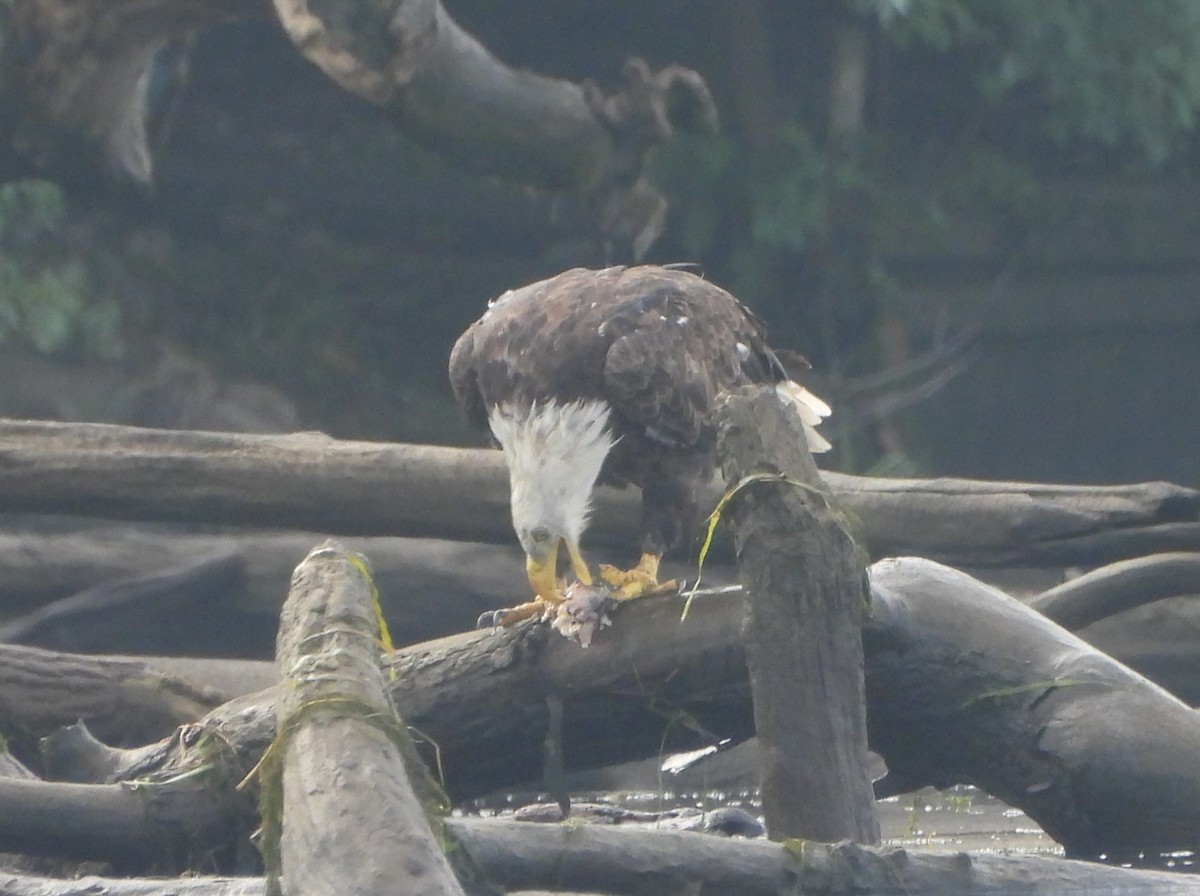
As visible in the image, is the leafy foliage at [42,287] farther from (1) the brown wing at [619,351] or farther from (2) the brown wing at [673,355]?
(2) the brown wing at [673,355]

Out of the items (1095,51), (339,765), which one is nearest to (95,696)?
(339,765)

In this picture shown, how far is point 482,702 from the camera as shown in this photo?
10.6ft

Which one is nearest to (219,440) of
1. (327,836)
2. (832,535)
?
(832,535)

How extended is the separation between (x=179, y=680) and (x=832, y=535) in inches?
68.4

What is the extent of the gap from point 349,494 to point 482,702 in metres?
1.31

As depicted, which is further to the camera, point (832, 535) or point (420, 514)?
point (420, 514)

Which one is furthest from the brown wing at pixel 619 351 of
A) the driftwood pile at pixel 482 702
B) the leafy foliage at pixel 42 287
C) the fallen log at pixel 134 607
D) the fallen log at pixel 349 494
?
the leafy foliage at pixel 42 287

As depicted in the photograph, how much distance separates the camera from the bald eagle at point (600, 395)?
12.2ft

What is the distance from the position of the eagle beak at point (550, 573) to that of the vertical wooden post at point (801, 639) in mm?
828

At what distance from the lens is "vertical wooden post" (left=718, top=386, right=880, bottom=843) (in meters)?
2.72

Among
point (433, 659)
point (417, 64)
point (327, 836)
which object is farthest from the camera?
point (417, 64)

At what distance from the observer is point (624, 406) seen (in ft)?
12.8

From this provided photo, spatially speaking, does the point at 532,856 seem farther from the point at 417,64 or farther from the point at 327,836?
the point at 417,64

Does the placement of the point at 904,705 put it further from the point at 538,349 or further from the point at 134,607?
the point at 134,607
